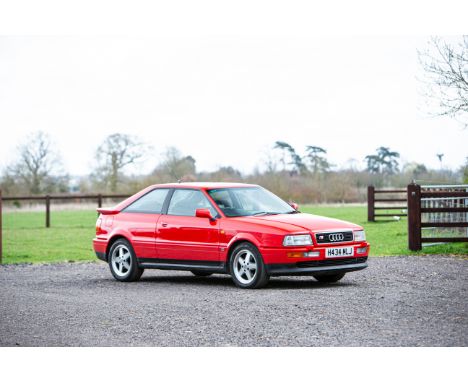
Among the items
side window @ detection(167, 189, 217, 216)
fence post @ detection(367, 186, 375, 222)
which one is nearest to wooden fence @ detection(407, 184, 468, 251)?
side window @ detection(167, 189, 217, 216)

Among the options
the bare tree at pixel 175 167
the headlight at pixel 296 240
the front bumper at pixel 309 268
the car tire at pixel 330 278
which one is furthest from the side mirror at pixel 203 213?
the bare tree at pixel 175 167

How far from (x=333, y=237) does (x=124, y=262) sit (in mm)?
3823

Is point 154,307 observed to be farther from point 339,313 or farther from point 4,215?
point 4,215

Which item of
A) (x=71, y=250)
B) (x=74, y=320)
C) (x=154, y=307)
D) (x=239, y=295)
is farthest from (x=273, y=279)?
(x=71, y=250)

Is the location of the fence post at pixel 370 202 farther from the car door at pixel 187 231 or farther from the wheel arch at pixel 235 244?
the wheel arch at pixel 235 244

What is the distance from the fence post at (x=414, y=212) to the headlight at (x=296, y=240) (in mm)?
6981

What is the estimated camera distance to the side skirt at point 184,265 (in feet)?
42.3

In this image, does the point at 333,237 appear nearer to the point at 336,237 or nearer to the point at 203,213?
the point at 336,237

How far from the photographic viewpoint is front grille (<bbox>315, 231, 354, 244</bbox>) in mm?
12289

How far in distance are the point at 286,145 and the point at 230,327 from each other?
43.3m

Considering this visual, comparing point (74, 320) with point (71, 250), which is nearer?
point (74, 320)

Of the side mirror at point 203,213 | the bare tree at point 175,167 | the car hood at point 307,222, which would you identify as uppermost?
the bare tree at point 175,167

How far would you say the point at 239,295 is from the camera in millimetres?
11719

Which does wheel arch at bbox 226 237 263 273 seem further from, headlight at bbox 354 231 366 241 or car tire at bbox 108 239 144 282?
car tire at bbox 108 239 144 282
